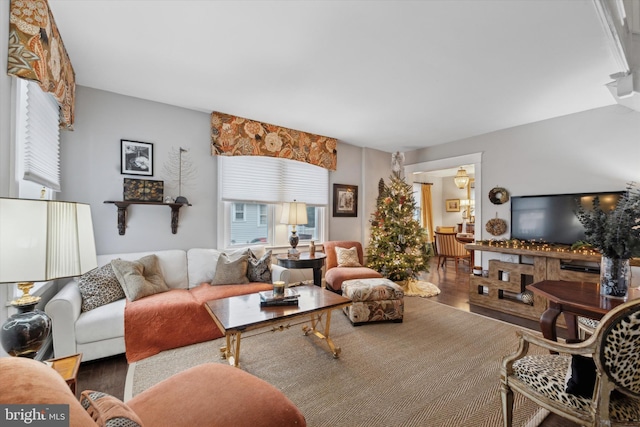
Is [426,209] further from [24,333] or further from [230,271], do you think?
[24,333]

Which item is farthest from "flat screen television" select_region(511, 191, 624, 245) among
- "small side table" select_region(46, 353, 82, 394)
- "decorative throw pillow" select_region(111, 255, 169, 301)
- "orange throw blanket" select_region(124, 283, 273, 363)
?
"decorative throw pillow" select_region(111, 255, 169, 301)

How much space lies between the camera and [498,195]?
13.9ft

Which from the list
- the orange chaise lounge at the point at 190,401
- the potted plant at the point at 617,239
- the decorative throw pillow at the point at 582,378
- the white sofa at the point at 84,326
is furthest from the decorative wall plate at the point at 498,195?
the white sofa at the point at 84,326

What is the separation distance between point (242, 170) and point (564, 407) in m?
3.79

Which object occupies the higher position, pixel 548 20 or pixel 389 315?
pixel 548 20

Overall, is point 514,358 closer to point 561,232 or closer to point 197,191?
point 561,232

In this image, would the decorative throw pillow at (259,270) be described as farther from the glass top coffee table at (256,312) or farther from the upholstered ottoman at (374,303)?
the upholstered ottoman at (374,303)

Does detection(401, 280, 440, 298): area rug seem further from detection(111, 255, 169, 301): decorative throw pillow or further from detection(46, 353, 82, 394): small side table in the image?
detection(46, 353, 82, 394): small side table

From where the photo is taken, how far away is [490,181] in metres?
4.38

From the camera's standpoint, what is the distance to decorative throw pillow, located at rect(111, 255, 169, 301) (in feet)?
8.44

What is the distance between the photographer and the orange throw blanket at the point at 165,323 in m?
2.33

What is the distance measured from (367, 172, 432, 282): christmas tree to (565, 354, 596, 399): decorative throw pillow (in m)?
3.27

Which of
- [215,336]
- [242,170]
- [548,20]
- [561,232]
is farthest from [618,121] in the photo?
[215,336]

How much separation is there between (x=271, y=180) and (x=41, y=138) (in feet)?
8.18
